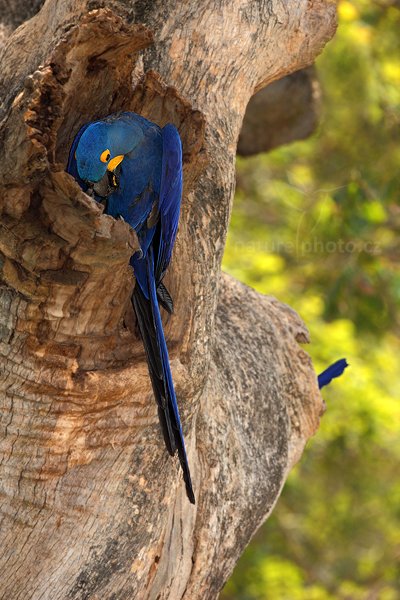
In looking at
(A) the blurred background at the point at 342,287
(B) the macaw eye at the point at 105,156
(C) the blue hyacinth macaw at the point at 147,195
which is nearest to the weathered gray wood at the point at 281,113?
(A) the blurred background at the point at 342,287

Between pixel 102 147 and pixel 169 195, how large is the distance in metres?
0.24

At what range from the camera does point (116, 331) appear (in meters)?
2.19

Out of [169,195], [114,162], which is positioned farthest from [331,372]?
[114,162]

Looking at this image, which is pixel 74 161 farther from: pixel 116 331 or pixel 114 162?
pixel 116 331

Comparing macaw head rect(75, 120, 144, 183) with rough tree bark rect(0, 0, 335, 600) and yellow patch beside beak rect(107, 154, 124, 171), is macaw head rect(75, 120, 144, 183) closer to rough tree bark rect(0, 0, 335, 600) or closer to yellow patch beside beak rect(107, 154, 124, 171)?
yellow patch beside beak rect(107, 154, 124, 171)

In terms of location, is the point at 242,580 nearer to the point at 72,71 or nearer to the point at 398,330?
the point at 398,330

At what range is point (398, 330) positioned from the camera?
24.6ft

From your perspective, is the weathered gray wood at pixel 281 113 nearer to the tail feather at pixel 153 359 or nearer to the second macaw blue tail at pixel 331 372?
the second macaw blue tail at pixel 331 372

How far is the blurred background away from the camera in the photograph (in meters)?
5.32

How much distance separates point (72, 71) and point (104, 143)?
0.20 m

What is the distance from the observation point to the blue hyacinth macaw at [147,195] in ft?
7.06

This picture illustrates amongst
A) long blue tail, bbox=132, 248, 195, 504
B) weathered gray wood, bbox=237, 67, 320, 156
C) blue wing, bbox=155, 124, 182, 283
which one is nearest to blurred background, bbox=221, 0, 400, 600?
weathered gray wood, bbox=237, 67, 320, 156

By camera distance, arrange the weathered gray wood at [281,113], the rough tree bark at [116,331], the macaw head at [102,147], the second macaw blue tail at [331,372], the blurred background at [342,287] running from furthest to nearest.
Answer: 1. the blurred background at [342,287]
2. the weathered gray wood at [281,113]
3. the second macaw blue tail at [331,372]
4. the macaw head at [102,147]
5. the rough tree bark at [116,331]

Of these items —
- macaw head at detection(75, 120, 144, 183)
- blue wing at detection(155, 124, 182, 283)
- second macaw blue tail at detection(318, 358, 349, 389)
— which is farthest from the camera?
second macaw blue tail at detection(318, 358, 349, 389)
